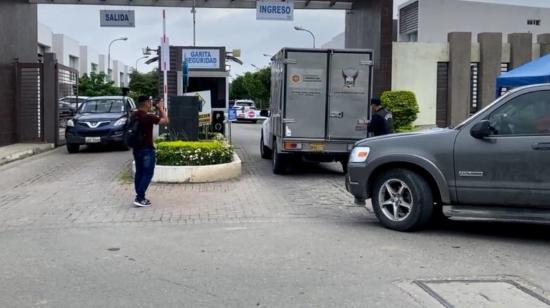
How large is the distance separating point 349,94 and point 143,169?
5.34 meters

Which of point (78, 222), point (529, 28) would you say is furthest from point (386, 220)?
point (529, 28)

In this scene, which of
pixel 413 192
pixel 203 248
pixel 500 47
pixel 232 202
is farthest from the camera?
pixel 500 47

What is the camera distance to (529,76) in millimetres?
13398

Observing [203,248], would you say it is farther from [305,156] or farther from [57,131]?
[57,131]

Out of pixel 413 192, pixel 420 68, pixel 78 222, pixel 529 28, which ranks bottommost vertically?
pixel 78 222

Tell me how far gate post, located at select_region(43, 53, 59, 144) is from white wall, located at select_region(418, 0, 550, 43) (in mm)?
20747

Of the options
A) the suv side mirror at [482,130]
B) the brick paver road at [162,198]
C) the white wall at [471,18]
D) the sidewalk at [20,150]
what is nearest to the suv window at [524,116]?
the suv side mirror at [482,130]

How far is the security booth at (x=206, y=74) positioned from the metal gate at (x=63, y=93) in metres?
3.60

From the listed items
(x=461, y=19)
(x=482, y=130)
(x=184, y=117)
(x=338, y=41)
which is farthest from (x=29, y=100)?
(x=338, y=41)

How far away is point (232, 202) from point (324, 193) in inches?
78.2

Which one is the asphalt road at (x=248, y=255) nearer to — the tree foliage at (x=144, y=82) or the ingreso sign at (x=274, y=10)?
the ingreso sign at (x=274, y=10)

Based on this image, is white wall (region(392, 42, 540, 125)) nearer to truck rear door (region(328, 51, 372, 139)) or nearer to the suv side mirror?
truck rear door (region(328, 51, 372, 139))

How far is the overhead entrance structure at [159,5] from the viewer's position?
19781 mm

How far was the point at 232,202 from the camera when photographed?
34.1ft
